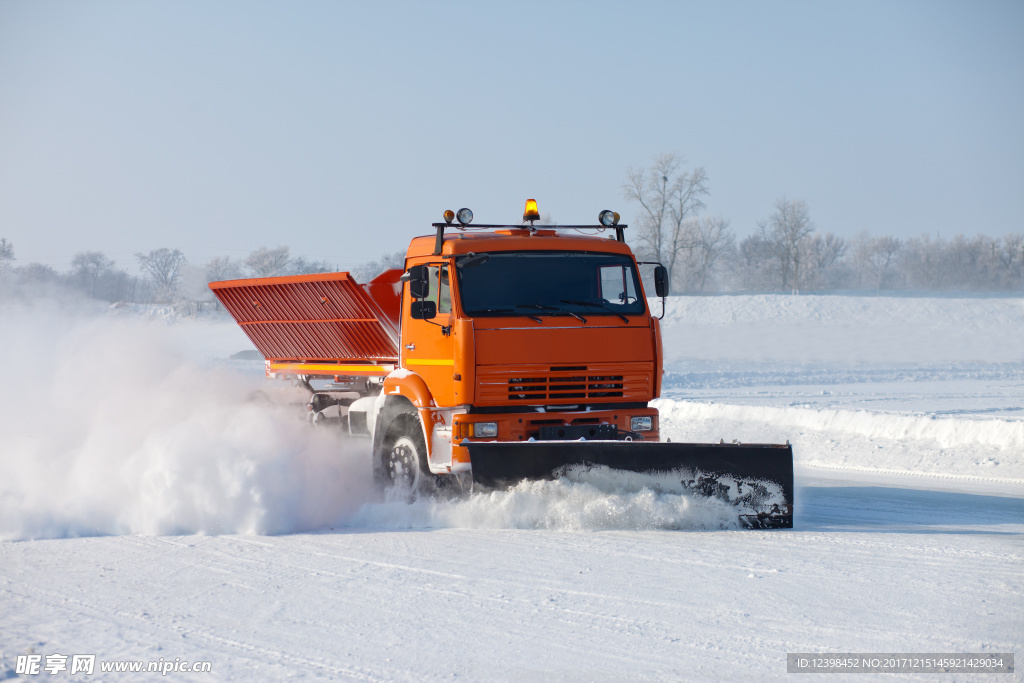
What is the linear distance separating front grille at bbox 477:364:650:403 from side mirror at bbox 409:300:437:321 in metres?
0.86

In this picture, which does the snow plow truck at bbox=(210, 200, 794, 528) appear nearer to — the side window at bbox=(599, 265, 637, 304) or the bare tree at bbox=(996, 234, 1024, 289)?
the side window at bbox=(599, 265, 637, 304)

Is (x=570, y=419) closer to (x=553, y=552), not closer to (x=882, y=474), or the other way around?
(x=553, y=552)

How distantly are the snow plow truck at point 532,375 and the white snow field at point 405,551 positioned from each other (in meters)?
0.31

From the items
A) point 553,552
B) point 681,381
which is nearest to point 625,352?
point 553,552

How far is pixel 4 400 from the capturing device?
10164mm

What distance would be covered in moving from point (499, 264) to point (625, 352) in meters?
1.39

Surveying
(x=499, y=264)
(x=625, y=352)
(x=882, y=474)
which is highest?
(x=499, y=264)

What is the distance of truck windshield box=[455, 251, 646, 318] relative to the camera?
8.12 m

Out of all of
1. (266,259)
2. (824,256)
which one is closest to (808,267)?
(824,256)

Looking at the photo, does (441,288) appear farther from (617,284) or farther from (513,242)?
(617,284)

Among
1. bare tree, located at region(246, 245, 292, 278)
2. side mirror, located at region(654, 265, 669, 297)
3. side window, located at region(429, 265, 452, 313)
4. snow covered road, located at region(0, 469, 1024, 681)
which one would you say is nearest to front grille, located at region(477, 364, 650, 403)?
side window, located at region(429, 265, 452, 313)

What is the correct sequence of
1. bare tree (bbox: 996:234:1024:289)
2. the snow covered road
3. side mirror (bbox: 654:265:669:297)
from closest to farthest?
the snow covered road → side mirror (bbox: 654:265:669:297) → bare tree (bbox: 996:234:1024:289)

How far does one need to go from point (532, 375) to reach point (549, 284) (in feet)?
3.06

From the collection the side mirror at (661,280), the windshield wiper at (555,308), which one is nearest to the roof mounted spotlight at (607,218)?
the side mirror at (661,280)
